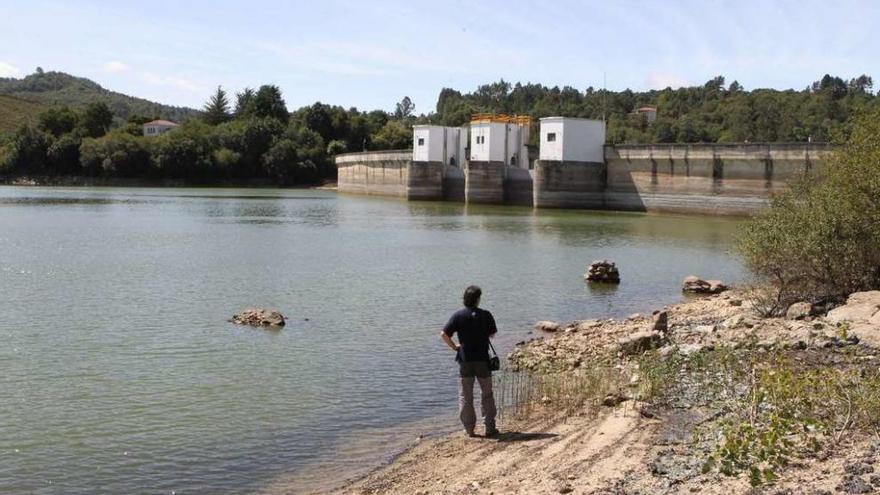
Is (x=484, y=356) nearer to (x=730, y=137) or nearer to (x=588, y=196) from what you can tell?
(x=588, y=196)

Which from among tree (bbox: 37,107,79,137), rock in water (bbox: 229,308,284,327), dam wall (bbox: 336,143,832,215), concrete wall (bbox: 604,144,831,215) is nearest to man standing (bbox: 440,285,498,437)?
rock in water (bbox: 229,308,284,327)

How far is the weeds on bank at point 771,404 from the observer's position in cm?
843

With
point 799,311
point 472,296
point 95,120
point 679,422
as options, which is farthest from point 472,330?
point 95,120

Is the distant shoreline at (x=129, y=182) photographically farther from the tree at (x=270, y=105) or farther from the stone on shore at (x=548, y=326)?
the stone on shore at (x=548, y=326)

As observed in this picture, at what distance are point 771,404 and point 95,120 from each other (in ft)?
512

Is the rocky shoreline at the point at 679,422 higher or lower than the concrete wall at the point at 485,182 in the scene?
lower

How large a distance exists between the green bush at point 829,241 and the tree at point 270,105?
138601mm

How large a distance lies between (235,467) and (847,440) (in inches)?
283

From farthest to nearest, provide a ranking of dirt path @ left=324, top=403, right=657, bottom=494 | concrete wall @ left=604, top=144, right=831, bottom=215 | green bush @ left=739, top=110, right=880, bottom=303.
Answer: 1. concrete wall @ left=604, top=144, right=831, bottom=215
2. green bush @ left=739, top=110, right=880, bottom=303
3. dirt path @ left=324, top=403, right=657, bottom=494

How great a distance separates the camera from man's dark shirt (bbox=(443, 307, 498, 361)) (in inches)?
444

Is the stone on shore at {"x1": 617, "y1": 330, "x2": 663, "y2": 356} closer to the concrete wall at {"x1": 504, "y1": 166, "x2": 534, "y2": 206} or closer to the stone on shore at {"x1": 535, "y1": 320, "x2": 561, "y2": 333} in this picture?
the stone on shore at {"x1": 535, "y1": 320, "x2": 561, "y2": 333}

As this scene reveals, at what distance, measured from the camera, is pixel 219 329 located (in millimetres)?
20641

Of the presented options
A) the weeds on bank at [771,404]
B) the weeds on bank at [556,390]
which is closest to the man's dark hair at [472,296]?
the weeds on bank at [556,390]

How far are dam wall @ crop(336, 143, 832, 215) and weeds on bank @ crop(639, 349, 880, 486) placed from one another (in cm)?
4852
